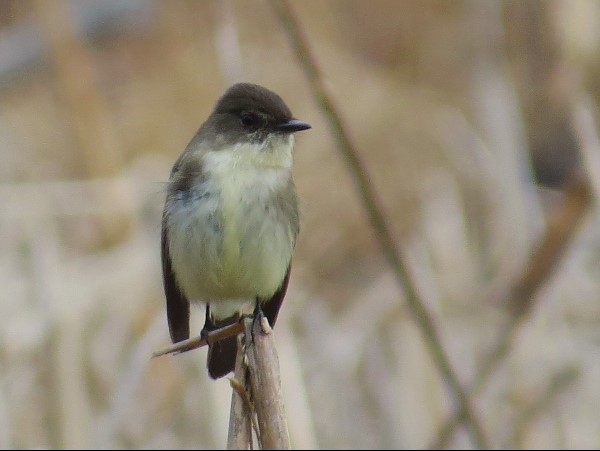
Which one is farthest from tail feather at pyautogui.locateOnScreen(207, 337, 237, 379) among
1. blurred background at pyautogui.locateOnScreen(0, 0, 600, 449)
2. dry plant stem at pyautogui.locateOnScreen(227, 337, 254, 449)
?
dry plant stem at pyautogui.locateOnScreen(227, 337, 254, 449)

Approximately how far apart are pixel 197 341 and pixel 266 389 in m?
0.47

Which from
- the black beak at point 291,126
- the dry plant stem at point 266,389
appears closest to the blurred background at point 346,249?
the black beak at point 291,126

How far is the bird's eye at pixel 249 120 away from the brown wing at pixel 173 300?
15.7 inches

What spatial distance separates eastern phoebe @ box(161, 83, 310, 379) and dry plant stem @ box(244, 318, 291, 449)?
0.64 m

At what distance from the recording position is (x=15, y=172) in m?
6.91

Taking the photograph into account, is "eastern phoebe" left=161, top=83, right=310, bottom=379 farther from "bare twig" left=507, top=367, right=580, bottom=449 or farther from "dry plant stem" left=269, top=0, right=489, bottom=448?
"bare twig" left=507, top=367, right=580, bottom=449

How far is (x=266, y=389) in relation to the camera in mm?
2350

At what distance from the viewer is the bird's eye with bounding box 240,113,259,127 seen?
3459 mm

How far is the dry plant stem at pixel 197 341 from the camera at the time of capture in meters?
2.68

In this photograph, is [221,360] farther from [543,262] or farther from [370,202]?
[370,202]

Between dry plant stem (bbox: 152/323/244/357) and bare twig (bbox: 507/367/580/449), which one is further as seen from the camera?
bare twig (bbox: 507/367/580/449)

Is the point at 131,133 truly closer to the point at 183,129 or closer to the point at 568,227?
the point at 183,129

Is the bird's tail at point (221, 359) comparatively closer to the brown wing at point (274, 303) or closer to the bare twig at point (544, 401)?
the brown wing at point (274, 303)

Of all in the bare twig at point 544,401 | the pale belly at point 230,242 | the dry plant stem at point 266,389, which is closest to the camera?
the dry plant stem at point 266,389
